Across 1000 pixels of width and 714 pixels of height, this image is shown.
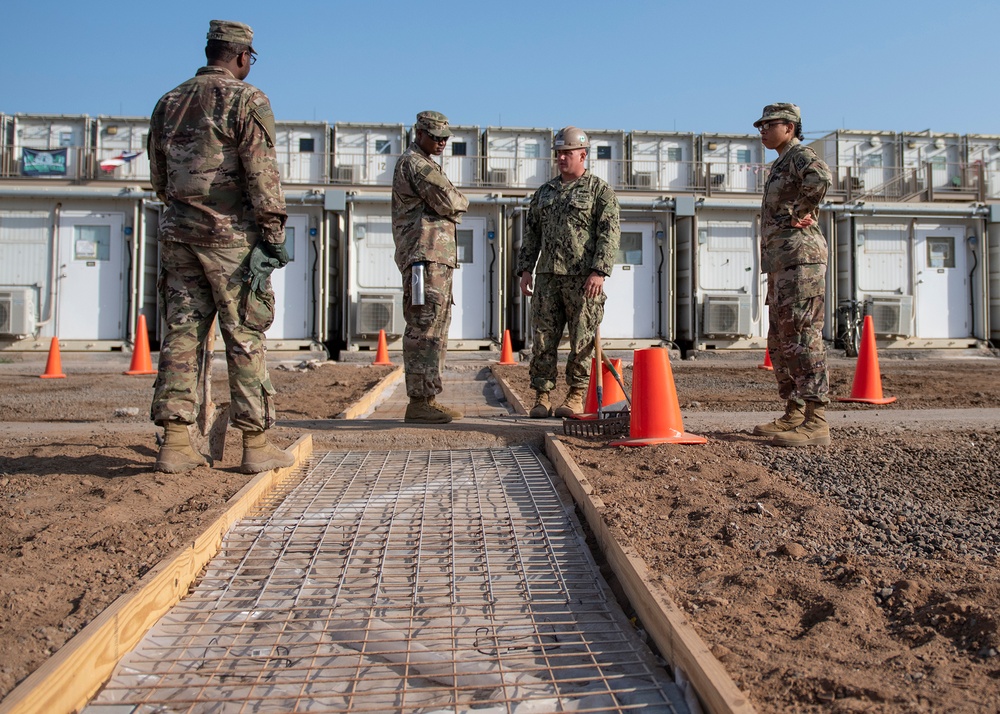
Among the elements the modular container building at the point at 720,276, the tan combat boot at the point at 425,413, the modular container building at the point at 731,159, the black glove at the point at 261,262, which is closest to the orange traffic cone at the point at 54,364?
the tan combat boot at the point at 425,413

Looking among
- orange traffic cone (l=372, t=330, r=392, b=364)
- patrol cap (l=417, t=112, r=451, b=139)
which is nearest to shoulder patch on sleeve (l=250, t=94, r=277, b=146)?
patrol cap (l=417, t=112, r=451, b=139)

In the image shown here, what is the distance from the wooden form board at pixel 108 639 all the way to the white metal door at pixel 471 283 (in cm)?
1161

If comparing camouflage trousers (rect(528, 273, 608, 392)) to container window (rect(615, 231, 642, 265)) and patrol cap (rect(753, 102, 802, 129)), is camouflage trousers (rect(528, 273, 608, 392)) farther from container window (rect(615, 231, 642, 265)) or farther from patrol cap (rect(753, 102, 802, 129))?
container window (rect(615, 231, 642, 265))

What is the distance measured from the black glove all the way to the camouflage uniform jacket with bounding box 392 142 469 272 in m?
1.36

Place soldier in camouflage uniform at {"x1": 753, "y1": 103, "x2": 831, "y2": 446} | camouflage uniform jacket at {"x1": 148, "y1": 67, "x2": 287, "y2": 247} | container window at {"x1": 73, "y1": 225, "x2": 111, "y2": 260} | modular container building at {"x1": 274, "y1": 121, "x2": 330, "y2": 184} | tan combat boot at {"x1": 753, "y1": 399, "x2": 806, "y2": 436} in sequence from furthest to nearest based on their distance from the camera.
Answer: modular container building at {"x1": 274, "y1": 121, "x2": 330, "y2": 184}
container window at {"x1": 73, "y1": 225, "x2": 111, "y2": 260}
tan combat boot at {"x1": 753, "y1": 399, "x2": 806, "y2": 436}
soldier in camouflage uniform at {"x1": 753, "y1": 103, "x2": 831, "y2": 446}
camouflage uniform jacket at {"x1": 148, "y1": 67, "x2": 287, "y2": 247}

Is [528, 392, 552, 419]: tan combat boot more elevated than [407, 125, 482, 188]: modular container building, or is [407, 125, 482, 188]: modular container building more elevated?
[407, 125, 482, 188]: modular container building

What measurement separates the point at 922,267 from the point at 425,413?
14021mm

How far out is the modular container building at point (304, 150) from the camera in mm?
17781

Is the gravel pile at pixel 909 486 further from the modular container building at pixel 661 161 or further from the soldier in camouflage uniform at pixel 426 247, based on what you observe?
the modular container building at pixel 661 161

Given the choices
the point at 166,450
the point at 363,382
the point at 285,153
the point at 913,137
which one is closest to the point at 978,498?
the point at 166,450

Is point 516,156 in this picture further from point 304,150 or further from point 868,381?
point 868,381

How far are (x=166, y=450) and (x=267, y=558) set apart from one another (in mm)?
961

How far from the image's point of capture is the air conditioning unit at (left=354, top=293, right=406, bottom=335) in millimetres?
13703

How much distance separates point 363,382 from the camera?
866 centimetres
